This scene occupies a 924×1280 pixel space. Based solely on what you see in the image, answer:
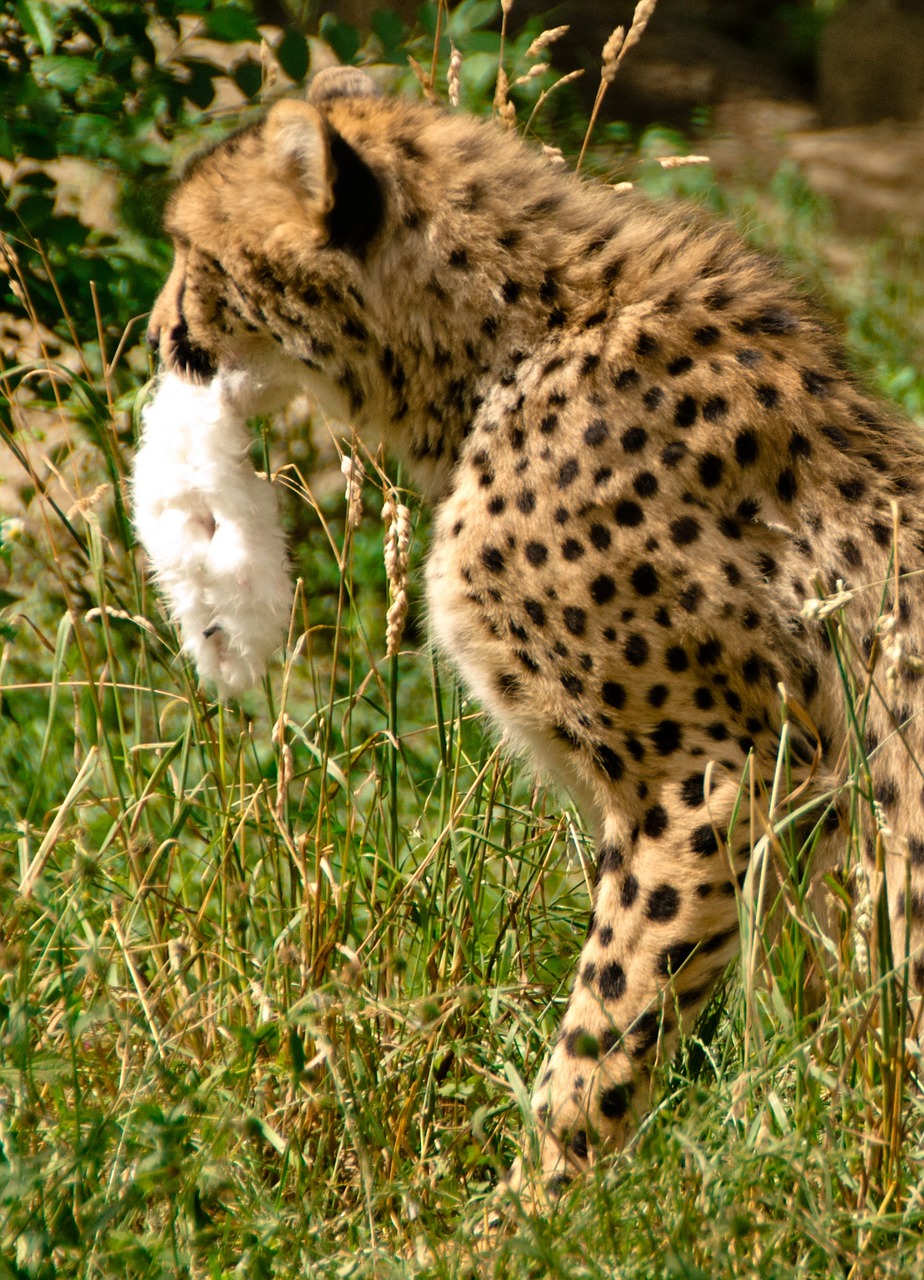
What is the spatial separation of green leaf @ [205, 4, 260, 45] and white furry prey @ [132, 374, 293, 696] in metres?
1.17

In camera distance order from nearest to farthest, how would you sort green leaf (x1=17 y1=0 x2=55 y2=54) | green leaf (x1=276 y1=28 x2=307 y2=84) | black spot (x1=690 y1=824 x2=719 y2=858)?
black spot (x1=690 y1=824 x2=719 y2=858), green leaf (x1=17 y1=0 x2=55 y2=54), green leaf (x1=276 y1=28 x2=307 y2=84)

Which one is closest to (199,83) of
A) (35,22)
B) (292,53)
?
(292,53)

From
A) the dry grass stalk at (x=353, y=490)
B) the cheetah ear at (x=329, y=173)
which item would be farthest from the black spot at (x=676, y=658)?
the cheetah ear at (x=329, y=173)

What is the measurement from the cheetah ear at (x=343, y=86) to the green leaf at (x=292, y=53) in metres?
0.59

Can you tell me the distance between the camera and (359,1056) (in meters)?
2.69

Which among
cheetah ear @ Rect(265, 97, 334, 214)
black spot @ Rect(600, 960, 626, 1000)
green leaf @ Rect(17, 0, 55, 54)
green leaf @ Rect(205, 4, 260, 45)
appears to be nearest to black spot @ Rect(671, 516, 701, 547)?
black spot @ Rect(600, 960, 626, 1000)

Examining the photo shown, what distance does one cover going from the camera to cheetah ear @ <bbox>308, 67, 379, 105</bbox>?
3219mm

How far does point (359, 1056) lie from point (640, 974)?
494 millimetres

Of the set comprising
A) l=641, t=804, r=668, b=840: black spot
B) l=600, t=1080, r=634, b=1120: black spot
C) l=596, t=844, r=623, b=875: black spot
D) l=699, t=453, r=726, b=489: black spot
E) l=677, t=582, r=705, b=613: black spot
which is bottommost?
l=600, t=1080, r=634, b=1120: black spot

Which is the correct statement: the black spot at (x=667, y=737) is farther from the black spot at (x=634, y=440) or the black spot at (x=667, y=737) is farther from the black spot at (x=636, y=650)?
the black spot at (x=634, y=440)

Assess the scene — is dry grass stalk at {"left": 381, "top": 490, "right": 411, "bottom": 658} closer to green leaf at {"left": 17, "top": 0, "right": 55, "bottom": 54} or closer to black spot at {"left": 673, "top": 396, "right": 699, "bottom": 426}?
black spot at {"left": 673, "top": 396, "right": 699, "bottom": 426}

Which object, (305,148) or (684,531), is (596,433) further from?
(305,148)

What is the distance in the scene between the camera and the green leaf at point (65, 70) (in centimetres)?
367

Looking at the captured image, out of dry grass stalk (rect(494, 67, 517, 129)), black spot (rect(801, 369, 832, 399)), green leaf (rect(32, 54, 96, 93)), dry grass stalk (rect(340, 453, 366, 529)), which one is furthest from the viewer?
green leaf (rect(32, 54, 96, 93))
